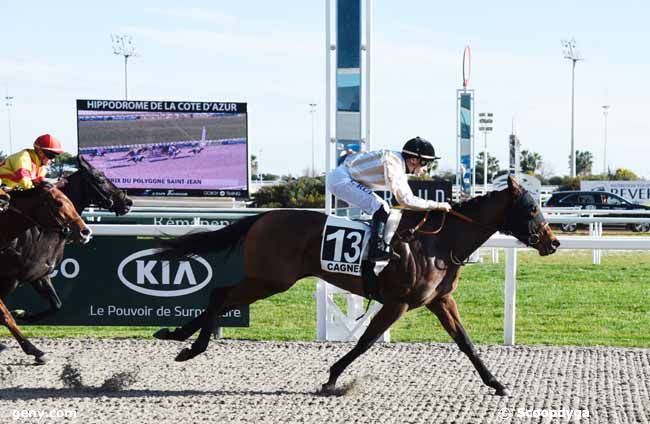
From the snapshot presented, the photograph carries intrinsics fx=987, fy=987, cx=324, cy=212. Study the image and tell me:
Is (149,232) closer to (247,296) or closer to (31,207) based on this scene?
(31,207)

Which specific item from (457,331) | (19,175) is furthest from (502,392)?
(19,175)

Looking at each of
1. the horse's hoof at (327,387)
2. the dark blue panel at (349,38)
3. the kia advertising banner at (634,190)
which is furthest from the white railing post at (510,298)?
the kia advertising banner at (634,190)

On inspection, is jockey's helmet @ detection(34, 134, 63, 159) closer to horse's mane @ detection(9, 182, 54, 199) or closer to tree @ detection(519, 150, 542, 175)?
horse's mane @ detection(9, 182, 54, 199)

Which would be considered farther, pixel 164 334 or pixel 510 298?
pixel 510 298

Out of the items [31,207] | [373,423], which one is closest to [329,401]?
[373,423]

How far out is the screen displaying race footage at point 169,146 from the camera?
823 inches

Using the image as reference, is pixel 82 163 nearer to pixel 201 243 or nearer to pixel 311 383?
pixel 201 243

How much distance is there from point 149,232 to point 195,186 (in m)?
12.4

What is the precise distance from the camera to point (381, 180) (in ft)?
21.5

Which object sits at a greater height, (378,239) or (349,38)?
(349,38)

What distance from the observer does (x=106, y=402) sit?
6000 millimetres

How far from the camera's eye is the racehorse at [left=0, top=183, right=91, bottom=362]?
7.12 meters

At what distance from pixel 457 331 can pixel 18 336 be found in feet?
10.6

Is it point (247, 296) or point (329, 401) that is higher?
point (247, 296)
